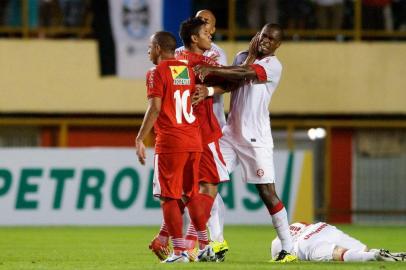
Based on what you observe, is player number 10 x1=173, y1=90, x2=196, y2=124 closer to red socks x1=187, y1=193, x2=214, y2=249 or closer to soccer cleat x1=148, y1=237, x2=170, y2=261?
red socks x1=187, y1=193, x2=214, y2=249

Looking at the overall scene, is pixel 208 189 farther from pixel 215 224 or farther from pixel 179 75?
pixel 179 75

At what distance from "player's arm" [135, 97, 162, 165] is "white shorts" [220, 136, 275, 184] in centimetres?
165

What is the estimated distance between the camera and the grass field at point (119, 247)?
1164 cm

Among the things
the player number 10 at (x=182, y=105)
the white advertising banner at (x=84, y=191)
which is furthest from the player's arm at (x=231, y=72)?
the white advertising banner at (x=84, y=191)

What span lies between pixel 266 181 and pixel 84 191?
9.07 m

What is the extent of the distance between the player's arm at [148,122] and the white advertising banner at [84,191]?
33.2 ft

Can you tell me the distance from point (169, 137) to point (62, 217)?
33.2ft

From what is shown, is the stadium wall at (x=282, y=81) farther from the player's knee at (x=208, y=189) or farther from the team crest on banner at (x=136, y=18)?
the player's knee at (x=208, y=189)

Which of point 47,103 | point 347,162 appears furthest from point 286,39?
point 47,103

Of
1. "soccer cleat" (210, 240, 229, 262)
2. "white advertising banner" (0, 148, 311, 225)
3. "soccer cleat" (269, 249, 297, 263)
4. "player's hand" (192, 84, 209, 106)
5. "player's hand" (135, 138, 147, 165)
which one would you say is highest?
"player's hand" (192, 84, 209, 106)

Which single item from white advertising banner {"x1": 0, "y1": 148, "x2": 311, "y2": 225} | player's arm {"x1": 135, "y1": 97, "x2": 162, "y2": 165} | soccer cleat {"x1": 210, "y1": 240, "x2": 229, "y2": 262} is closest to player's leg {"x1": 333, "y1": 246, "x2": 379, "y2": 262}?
soccer cleat {"x1": 210, "y1": 240, "x2": 229, "y2": 262}

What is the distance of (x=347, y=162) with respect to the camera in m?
27.8

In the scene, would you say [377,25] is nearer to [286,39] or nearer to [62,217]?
[286,39]

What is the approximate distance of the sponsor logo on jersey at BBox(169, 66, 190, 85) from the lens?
1185 cm
